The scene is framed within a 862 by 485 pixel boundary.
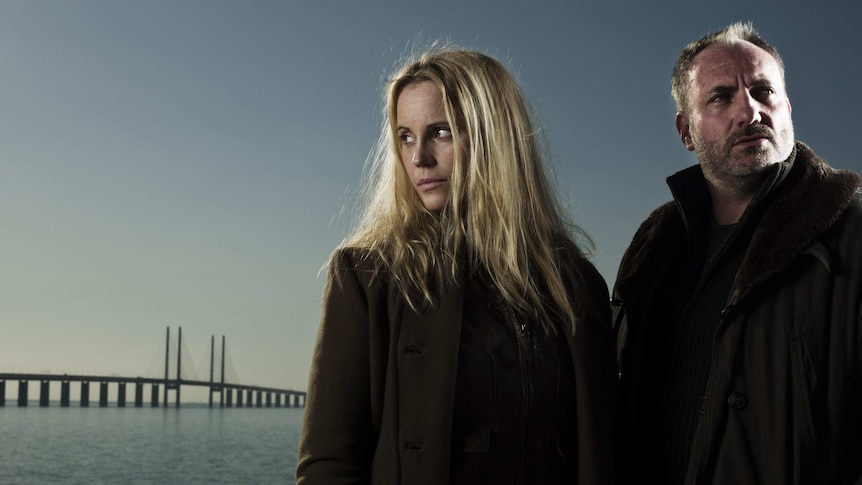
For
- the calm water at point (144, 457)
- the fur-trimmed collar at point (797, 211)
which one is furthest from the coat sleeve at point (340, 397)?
the calm water at point (144, 457)

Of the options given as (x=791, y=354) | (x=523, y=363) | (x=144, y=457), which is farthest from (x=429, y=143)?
(x=144, y=457)

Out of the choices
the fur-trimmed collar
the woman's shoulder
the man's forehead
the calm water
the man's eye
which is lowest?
the calm water

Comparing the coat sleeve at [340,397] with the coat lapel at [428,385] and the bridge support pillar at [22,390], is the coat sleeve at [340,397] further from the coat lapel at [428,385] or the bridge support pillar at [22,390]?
the bridge support pillar at [22,390]

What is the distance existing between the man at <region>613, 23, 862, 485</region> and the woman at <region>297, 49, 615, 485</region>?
0.27m

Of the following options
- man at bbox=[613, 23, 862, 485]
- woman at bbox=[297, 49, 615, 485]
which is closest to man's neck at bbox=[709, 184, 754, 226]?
man at bbox=[613, 23, 862, 485]

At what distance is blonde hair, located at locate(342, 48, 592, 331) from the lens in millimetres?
1910

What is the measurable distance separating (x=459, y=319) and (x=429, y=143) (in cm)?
38

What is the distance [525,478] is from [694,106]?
112 cm

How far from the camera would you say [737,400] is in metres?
2.03

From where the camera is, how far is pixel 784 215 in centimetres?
214

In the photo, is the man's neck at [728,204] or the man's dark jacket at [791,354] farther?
the man's neck at [728,204]

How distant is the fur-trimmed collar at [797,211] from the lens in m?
2.07

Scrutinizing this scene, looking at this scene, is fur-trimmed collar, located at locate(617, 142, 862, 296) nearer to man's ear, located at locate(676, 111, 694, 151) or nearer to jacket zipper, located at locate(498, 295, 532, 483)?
man's ear, located at locate(676, 111, 694, 151)

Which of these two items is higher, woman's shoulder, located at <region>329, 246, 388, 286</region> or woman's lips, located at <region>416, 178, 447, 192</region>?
woman's lips, located at <region>416, 178, 447, 192</region>
